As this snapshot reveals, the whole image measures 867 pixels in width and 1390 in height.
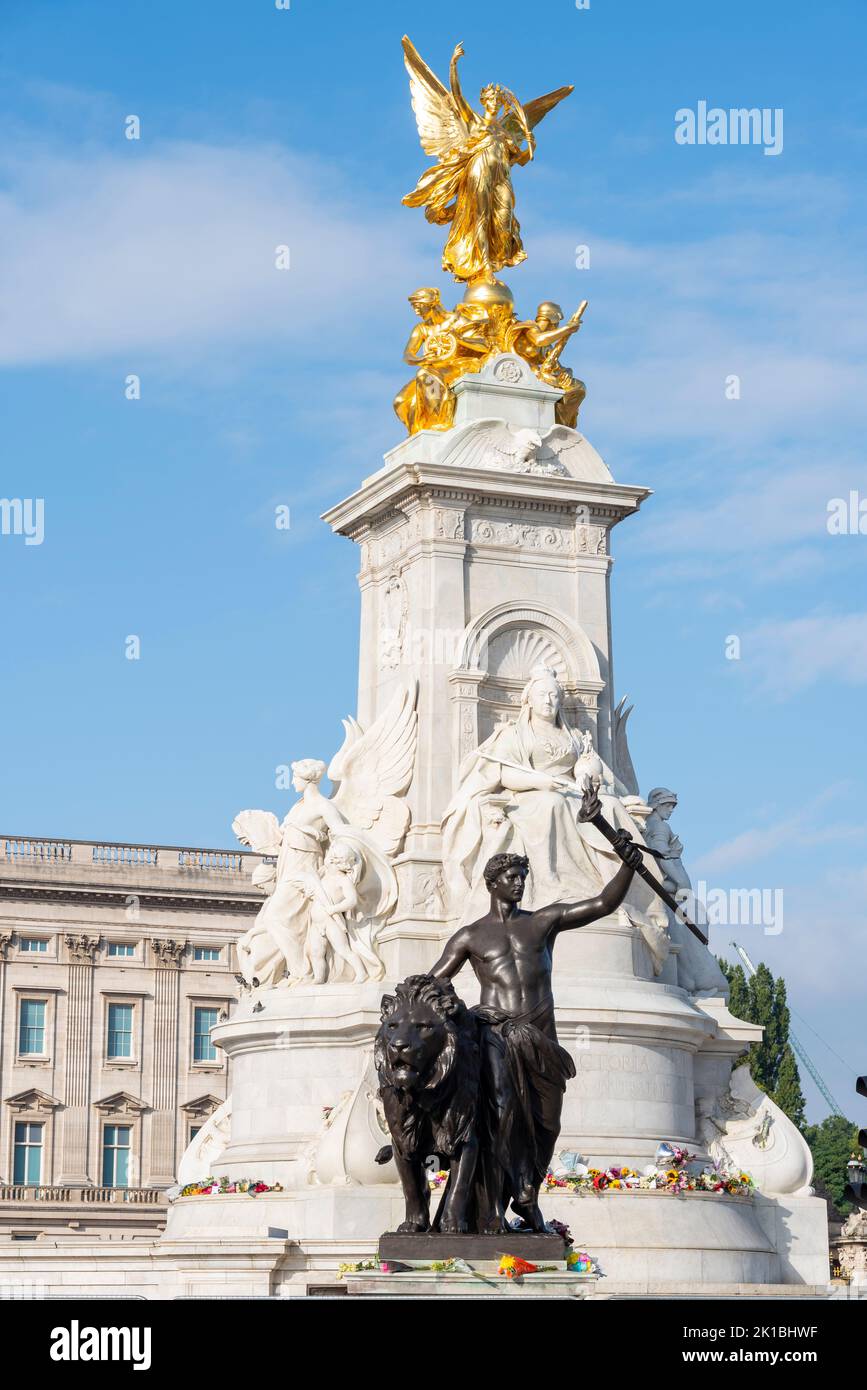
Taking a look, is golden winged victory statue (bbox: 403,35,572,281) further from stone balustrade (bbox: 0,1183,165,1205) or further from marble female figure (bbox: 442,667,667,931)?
stone balustrade (bbox: 0,1183,165,1205)

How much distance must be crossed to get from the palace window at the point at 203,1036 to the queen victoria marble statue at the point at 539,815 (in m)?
37.3

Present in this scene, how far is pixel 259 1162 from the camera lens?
3083 centimetres

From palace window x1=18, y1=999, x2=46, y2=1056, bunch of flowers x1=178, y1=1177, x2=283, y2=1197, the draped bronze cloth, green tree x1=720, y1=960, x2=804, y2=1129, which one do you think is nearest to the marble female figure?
bunch of flowers x1=178, y1=1177, x2=283, y2=1197

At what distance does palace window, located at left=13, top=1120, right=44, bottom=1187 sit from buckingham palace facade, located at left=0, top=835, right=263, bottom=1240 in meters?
0.04

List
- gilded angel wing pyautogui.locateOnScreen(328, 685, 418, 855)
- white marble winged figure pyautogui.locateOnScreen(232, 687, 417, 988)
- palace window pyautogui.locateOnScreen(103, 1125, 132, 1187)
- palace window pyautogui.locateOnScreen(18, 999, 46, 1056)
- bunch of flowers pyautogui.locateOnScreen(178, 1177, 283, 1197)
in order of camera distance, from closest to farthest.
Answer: bunch of flowers pyautogui.locateOnScreen(178, 1177, 283, 1197) → white marble winged figure pyautogui.locateOnScreen(232, 687, 417, 988) → gilded angel wing pyautogui.locateOnScreen(328, 685, 418, 855) → palace window pyautogui.locateOnScreen(103, 1125, 132, 1187) → palace window pyautogui.locateOnScreen(18, 999, 46, 1056)

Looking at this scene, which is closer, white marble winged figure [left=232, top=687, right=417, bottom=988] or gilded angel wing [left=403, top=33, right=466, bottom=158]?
white marble winged figure [left=232, top=687, right=417, bottom=988]

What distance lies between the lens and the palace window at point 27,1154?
6594 centimetres

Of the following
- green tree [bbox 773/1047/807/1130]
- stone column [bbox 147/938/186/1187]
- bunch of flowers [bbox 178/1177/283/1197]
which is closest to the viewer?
bunch of flowers [bbox 178/1177/283/1197]

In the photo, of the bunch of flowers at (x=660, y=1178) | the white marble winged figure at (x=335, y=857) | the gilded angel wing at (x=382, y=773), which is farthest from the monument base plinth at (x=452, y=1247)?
the gilded angel wing at (x=382, y=773)

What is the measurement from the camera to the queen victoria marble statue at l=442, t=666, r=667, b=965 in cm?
3086

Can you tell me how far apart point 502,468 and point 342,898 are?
20.8 ft

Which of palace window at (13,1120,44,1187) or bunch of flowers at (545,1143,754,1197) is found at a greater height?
palace window at (13,1120,44,1187)

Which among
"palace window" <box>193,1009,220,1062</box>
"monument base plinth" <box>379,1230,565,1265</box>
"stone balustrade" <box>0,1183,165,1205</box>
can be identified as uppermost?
"palace window" <box>193,1009,220,1062</box>
